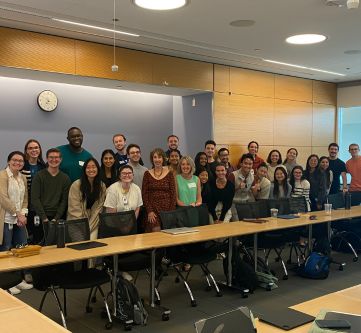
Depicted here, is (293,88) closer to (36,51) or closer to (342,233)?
(342,233)

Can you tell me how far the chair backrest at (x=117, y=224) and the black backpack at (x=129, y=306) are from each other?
0.54m

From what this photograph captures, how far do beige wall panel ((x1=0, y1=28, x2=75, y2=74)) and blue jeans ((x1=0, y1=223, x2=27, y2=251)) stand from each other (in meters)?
2.07

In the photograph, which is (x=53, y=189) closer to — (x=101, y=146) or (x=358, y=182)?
(x=101, y=146)

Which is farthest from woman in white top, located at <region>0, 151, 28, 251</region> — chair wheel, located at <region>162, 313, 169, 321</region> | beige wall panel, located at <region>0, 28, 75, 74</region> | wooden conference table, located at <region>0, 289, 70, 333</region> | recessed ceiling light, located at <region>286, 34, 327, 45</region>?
A: recessed ceiling light, located at <region>286, 34, 327, 45</region>

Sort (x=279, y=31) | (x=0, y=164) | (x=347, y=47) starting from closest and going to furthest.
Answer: (x=279, y=31) → (x=0, y=164) → (x=347, y=47)

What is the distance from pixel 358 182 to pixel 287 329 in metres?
6.26

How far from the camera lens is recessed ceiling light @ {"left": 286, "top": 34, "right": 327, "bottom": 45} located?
608cm

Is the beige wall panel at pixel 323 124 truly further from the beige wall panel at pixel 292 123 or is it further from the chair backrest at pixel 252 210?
the chair backrest at pixel 252 210

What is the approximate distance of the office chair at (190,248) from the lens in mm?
4500

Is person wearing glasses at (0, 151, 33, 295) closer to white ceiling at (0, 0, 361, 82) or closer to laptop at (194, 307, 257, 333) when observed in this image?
white ceiling at (0, 0, 361, 82)

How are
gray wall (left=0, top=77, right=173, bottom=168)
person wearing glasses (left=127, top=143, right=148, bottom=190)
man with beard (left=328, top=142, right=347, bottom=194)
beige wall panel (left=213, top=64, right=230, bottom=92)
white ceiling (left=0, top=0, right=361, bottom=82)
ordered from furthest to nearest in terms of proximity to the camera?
beige wall panel (left=213, top=64, right=230, bottom=92) < man with beard (left=328, top=142, right=347, bottom=194) < gray wall (left=0, top=77, right=173, bottom=168) < person wearing glasses (left=127, top=143, right=148, bottom=190) < white ceiling (left=0, top=0, right=361, bottom=82)

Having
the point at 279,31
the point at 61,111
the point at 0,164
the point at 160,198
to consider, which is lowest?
the point at 160,198

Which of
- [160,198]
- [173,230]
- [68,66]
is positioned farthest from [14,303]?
[68,66]

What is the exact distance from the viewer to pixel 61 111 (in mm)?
6840
